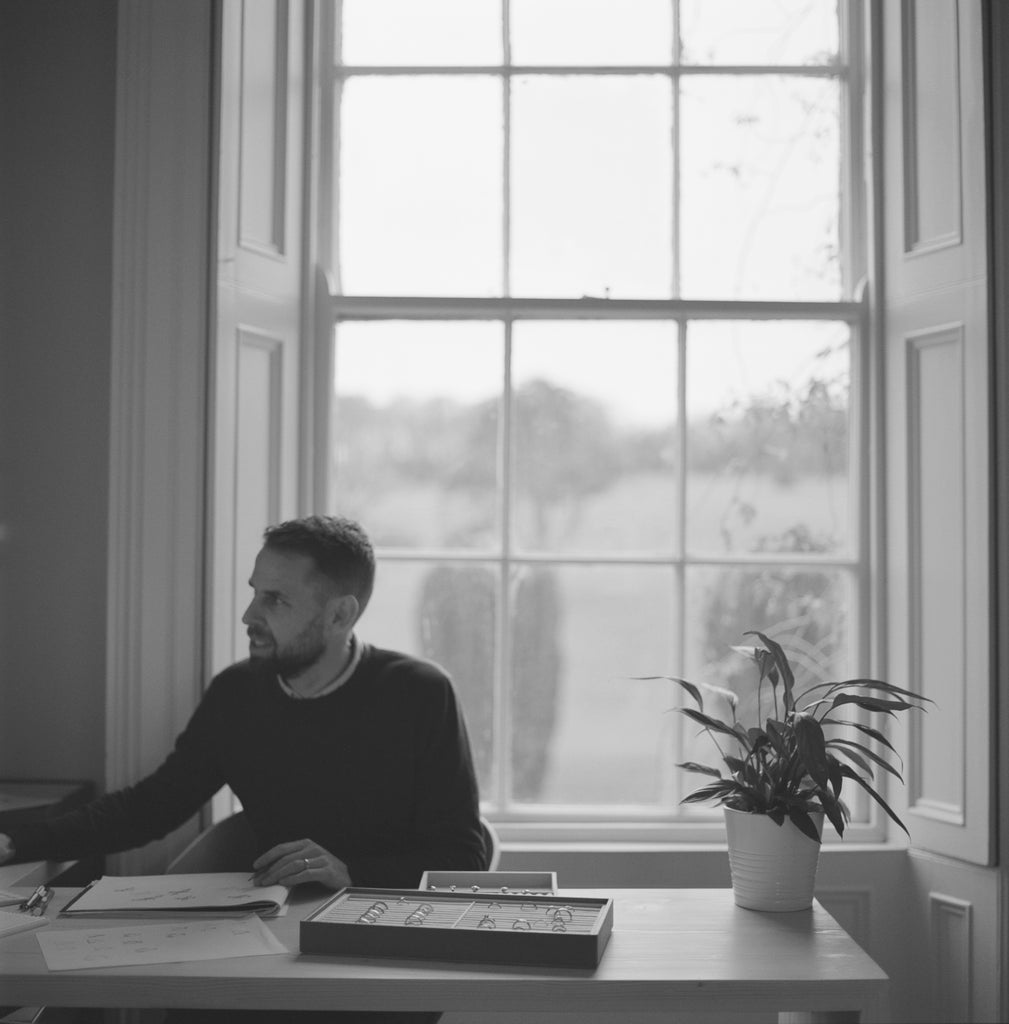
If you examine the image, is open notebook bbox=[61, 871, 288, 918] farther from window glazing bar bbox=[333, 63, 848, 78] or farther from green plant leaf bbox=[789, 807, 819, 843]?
window glazing bar bbox=[333, 63, 848, 78]

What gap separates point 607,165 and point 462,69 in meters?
0.48

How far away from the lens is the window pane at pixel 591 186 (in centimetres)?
318

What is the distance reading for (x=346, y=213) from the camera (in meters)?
3.22

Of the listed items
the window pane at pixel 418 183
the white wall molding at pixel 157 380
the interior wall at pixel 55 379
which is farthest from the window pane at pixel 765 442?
the interior wall at pixel 55 379

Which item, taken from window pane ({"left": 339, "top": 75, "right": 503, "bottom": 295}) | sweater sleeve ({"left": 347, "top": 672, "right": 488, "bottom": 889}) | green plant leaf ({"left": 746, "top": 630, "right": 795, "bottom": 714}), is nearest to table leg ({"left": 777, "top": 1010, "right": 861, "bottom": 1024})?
green plant leaf ({"left": 746, "top": 630, "right": 795, "bottom": 714})

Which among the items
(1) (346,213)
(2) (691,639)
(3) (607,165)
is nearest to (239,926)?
(2) (691,639)

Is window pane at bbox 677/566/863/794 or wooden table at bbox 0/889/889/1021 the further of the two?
window pane at bbox 677/566/863/794

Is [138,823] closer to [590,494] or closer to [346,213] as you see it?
[590,494]

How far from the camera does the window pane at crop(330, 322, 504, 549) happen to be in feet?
10.3

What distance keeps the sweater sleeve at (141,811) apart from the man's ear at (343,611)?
35 centimetres

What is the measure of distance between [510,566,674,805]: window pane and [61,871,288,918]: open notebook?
43.5 inches

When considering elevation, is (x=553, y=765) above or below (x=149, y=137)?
below

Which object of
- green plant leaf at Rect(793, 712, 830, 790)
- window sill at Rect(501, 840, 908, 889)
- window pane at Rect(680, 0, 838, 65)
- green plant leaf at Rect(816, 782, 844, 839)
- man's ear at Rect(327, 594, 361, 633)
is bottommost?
window sill at Rect(501, 840, 908, 889)

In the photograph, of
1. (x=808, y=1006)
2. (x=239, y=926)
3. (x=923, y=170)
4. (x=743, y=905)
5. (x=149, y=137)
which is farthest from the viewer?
(x=923, y=170)
